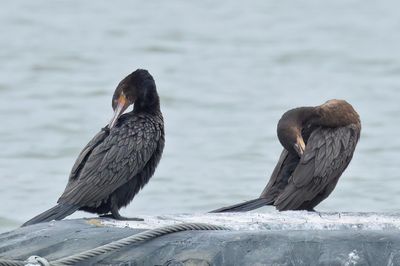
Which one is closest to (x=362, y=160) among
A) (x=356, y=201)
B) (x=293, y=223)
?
(x=356, y=201)

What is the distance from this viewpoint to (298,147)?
7.72 meters

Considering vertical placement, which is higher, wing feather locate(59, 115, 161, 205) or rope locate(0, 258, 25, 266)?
wing feather locate(59, 115, 161, 205)

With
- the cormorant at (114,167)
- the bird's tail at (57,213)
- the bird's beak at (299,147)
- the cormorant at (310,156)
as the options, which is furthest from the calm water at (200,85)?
the bird's tail at (57,213)

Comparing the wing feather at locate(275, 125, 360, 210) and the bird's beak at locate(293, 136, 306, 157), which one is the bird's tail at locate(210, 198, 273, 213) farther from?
the bird's beak at locate(293, 136, 306, 157)

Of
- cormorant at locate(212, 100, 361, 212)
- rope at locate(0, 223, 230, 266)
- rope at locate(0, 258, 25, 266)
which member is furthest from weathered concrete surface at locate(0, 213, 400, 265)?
cormorant at locate(212, 100, 361, 212)

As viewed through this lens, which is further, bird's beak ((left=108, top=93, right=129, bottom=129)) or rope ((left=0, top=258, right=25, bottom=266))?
bird's beak ((left=108, top=93, right=129, bottom=129))

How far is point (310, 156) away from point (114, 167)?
138 centimetres

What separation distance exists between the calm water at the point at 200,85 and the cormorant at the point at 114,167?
315 cm

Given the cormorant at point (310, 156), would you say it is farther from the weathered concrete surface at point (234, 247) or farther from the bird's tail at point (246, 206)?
the weathered concrete surface at point (234, 247)

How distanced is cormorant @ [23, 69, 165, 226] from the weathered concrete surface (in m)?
0.87

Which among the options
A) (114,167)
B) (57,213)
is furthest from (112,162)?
(57,213)

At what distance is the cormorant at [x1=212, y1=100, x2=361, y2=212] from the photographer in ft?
25.0

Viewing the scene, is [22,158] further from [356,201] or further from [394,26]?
[394,26]

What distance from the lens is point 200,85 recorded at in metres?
16.2
